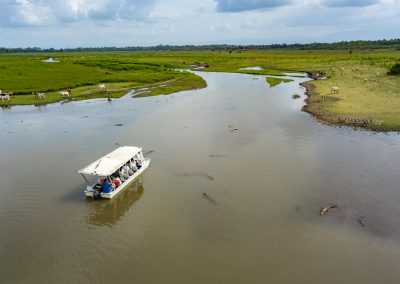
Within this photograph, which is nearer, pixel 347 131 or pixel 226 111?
pixel 347 131

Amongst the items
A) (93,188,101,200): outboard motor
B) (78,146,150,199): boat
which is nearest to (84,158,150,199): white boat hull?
(78,146,150,199): boat

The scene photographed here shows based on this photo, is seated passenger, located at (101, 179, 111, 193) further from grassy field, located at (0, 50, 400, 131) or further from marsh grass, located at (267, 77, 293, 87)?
marsh grass, located at (267, 77, 293, 87)

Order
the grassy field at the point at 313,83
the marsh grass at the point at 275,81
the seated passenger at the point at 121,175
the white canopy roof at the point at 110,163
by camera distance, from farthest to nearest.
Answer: the marsh grass at the point at 275,81 < the grassy field at the point at 313,83 < the seated passenger at the point at 121,175 < the white canopy roof at the point at 110,163

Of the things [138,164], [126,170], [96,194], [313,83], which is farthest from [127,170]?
[313,83]

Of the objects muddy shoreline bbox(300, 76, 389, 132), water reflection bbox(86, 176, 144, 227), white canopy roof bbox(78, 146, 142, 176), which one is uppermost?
white canopy roof bbox(78, 146, 142, 176)

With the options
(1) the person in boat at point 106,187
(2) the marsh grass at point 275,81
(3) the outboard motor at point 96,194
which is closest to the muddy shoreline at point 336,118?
(2) the marsh grass at point 275,81

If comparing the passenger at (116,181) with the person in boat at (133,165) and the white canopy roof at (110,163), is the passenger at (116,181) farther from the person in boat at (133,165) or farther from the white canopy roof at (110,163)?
the person in boat at (133,165)

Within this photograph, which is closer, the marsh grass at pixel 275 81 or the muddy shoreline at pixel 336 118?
the muddy shoreline at pixel 336 118

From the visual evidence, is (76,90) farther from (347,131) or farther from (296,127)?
(347,131)

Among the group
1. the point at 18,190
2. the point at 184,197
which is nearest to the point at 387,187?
the point at 184,197
